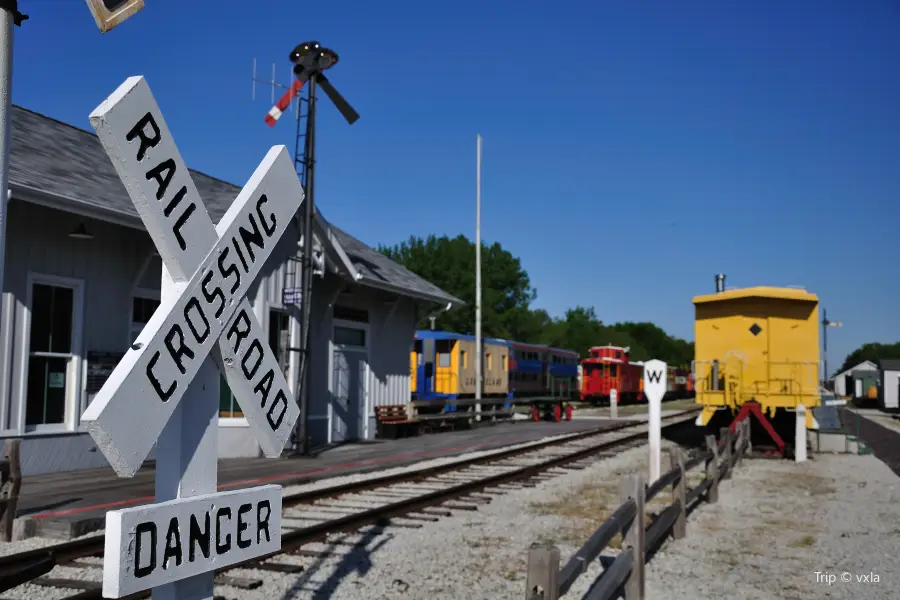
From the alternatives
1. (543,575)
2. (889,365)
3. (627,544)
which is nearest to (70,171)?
(627,544)

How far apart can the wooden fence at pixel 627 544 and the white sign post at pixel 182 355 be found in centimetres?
188

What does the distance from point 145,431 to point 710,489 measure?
1073cm

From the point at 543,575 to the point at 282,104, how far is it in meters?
14.0

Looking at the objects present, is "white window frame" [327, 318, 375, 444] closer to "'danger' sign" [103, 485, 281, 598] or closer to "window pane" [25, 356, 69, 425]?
"window pane" [25, 356, 69, 425]

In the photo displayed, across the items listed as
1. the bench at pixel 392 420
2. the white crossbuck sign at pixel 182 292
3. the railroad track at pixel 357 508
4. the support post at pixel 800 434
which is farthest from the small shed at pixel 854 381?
the white crossbuck sign at pixel 182 292

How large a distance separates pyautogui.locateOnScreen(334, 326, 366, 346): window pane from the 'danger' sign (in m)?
16.9

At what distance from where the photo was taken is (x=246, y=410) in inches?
96.3

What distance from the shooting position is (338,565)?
23.6ft

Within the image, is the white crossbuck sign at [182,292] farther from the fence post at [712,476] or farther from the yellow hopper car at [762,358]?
the yellow hopper car at [762,358]

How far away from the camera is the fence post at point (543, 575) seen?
401cm

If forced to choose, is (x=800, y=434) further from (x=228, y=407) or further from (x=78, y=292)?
(x=78, y=292)

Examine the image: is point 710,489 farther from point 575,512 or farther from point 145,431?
point 145,431

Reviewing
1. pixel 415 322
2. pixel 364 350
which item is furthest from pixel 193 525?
pixel 415 322

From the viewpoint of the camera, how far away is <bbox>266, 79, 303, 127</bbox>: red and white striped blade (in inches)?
637
